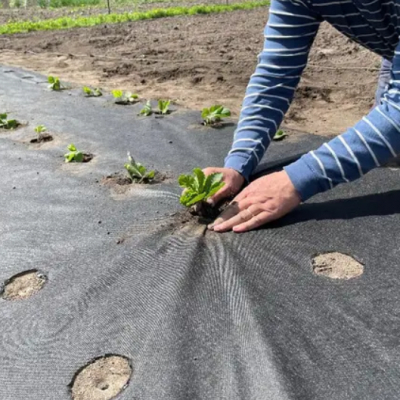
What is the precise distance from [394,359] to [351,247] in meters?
0.48

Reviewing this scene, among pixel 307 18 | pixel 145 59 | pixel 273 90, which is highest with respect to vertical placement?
pixel 307 18

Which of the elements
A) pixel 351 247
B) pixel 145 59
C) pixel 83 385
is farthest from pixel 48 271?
pixel 145 59

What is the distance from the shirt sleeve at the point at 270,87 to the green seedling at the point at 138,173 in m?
0.45

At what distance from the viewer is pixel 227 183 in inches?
70.5

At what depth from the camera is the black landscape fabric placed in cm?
112

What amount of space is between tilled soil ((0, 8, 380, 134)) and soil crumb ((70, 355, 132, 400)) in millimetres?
2177

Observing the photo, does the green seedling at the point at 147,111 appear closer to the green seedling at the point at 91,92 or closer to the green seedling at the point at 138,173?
the green seedling at the point at 91,92

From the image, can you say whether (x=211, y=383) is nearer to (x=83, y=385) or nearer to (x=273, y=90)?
(x=83, y=385)

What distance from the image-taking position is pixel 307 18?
Result: 1700 millimetres

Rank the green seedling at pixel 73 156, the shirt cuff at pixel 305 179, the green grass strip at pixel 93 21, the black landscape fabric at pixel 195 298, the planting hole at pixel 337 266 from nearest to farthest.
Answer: the black landscape fabric at pixel 195 298 → the planting hole at pixel 337 266 → the shirt cuff at pixel 305 179 → the green seedling at pixel 73 156 → the green grass strip at pixel 93 21

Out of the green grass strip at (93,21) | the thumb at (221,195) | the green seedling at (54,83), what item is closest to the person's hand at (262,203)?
the thumb at (221,195)

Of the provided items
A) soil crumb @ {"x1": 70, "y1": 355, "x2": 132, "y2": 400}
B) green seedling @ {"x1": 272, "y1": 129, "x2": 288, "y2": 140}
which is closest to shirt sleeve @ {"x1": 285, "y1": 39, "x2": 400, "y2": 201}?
soil crumb @ {"x1": 70, "y1": 355, "x2": 132, "y2": 400}

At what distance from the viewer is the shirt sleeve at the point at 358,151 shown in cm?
145

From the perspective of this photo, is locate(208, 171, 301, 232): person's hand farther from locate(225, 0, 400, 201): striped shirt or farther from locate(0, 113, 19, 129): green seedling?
locate(0, 113, 19, 129): green seedling
